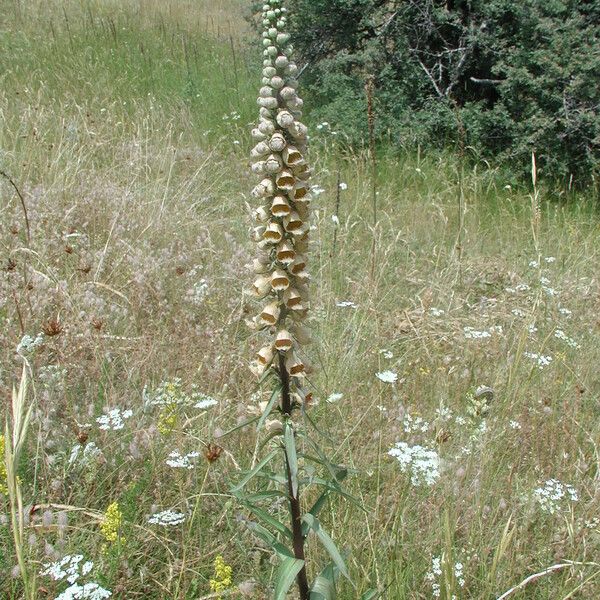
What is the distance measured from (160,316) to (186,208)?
1460mm

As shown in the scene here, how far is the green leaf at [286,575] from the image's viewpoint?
4.89 feet

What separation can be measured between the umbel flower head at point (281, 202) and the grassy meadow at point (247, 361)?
44 centimetres

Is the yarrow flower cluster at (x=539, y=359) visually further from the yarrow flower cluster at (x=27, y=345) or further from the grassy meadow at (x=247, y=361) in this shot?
the yarrow flower cluster at (x=27, y=345)

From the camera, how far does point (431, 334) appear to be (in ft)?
11.3

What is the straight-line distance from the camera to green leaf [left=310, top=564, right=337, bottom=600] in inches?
65.7

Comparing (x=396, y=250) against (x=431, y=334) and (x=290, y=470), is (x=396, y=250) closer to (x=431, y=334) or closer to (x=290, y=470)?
(x=431, y=334)

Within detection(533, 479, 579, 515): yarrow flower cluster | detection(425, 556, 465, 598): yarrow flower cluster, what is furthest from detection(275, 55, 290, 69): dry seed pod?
detection(533, 479, 579, 515): yarrow flower cluster

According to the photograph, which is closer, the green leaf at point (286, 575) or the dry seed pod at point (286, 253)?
the green leaf at point (286, 575)

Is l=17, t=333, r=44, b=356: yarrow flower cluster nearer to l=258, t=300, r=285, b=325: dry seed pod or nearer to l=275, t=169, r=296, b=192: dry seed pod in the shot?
l=258, t=300, r=285, b=325: dry seed pod

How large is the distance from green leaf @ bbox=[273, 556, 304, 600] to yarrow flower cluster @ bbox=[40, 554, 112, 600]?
471mm

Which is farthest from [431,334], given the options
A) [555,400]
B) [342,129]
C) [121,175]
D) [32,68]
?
[32,68]

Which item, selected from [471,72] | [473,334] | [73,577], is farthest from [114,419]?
[471,72]

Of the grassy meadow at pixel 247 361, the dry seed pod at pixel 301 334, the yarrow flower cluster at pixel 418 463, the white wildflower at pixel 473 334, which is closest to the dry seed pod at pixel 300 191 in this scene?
the dry seed pod at pixel 301 334

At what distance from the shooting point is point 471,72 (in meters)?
7.30
